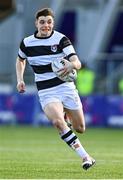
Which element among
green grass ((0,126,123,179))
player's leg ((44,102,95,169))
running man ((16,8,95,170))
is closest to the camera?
green grass ((0,126,123,179))

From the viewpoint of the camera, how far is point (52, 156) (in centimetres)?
1791

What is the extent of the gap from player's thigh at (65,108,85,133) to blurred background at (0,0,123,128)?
16.1 m

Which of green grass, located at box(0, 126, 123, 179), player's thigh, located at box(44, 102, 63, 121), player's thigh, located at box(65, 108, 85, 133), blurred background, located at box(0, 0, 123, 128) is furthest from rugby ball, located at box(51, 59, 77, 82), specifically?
blurred background, located at box(0, 0, 123, 128)

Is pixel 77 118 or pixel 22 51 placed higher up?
pixel 22 51

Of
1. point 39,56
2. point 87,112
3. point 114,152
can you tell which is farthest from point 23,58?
point 87,112

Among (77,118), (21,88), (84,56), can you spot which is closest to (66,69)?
(21,88)

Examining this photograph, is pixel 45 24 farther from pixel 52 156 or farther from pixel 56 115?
pixel 52 156

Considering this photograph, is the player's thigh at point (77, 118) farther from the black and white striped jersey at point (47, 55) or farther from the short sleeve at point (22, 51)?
the short sleeve at point (22, 51)

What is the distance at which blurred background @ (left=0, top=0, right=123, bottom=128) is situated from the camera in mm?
32469

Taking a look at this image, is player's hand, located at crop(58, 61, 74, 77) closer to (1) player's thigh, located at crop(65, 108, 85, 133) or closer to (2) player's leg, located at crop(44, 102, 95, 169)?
(2) player's leg, located at crop(44, 102, 95, 169)

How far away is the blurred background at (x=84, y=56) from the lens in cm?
3247

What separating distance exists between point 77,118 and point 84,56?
26284 millimetres

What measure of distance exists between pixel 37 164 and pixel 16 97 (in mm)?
17498

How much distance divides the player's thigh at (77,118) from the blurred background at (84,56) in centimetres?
1614
